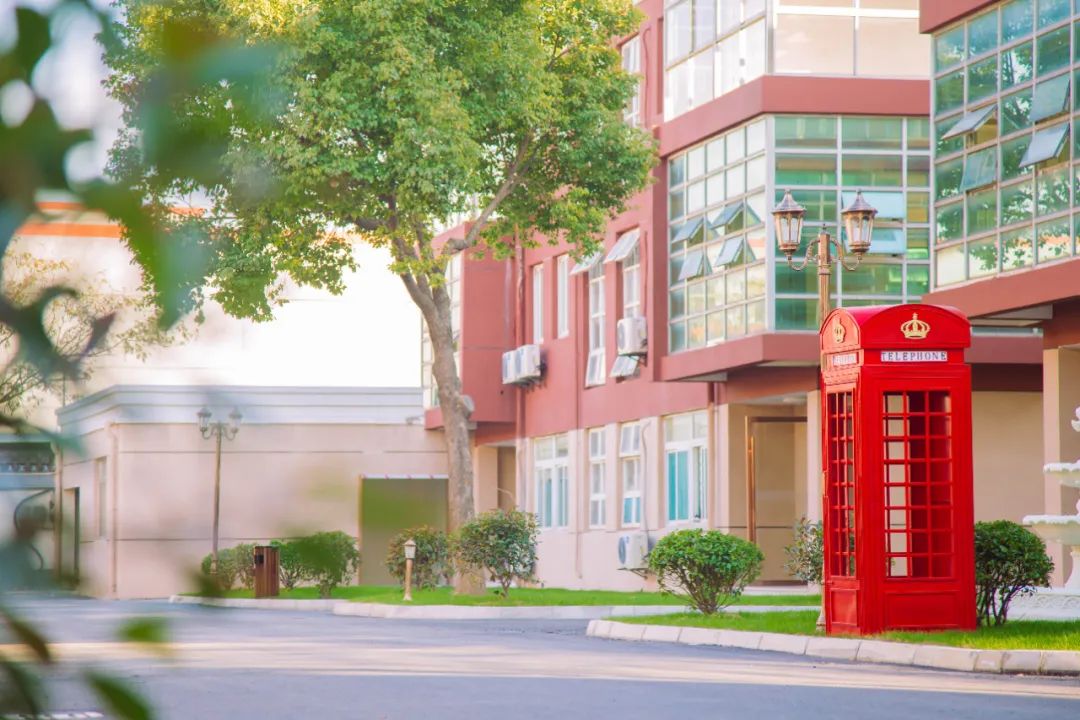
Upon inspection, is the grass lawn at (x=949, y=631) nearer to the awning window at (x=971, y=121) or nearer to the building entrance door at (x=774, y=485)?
the awning window at (x=971, y=121)

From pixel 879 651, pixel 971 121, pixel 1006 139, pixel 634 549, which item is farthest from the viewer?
pixel 634 549

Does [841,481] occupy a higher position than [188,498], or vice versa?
[841,481]

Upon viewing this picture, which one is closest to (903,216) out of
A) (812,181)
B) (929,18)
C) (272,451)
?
(812,181)

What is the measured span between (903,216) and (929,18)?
501 cm

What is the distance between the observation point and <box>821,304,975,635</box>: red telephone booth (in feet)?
54.3

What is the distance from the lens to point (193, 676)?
46.4 feet

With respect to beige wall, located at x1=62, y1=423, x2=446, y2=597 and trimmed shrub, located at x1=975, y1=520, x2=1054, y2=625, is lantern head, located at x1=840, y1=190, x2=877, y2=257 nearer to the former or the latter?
trimmed shrub, located at x1=975, y1=520, x2=1054, y2=625

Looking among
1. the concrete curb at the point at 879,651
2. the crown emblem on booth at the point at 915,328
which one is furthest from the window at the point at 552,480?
the crown emblem on booth at the point at 915,328

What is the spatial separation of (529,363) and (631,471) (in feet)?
16.7

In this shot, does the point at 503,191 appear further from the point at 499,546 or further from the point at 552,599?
the point at 552,599

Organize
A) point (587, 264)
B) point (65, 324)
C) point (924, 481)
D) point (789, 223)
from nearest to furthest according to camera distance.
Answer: point (65, 324), point (924, 481), point (789, 223), point (587, 264)

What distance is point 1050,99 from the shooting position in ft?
71.7

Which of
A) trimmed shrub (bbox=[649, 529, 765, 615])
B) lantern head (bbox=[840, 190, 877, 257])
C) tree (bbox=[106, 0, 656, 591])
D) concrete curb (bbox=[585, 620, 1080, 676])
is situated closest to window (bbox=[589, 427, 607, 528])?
tree (bbox=[106, 0, 656, 591])

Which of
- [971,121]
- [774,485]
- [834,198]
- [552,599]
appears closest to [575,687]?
[971,121]
